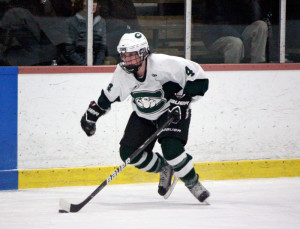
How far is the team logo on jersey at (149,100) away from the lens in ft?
16.9

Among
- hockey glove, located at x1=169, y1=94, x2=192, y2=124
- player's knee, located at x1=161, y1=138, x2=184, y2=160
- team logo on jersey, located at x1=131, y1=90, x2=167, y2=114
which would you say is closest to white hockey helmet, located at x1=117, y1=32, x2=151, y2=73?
team logo on jersey, located at x1=131, y1=90, x2=167, y2=114

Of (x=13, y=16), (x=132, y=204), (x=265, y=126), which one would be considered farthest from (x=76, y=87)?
(x=265, y=126)

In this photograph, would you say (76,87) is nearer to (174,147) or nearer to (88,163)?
(88,163)

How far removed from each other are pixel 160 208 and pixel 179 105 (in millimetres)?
631

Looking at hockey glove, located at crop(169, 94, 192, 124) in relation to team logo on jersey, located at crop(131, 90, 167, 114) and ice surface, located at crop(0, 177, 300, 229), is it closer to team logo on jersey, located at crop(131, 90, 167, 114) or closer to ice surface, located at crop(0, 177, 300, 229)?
team logo on jersey, located at crop(131, 90, 167, 114)

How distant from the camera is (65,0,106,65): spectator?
6.05 m

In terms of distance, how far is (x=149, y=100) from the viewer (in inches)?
203

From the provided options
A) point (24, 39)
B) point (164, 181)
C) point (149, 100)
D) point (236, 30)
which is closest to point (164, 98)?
point (149, 100)

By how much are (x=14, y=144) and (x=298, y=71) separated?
2.28m

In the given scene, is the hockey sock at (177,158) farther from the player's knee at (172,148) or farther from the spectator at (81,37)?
the spectator at (81,37)

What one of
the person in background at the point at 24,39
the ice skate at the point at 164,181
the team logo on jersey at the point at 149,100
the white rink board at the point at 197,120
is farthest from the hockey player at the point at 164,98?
the person in background at the point at 24,39

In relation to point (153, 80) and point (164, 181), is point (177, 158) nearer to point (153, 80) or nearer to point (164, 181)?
point (164, 181)

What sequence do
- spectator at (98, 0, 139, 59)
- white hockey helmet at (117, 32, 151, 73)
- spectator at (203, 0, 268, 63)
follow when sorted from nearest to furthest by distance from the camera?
white hockey helmet at (117, 32, 151, 73)
spectator at (98, 0, 139, 59)
spectator at (203, 0, 268, 63)

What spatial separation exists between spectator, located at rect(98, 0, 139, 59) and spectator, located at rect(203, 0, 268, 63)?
23.4 inches
